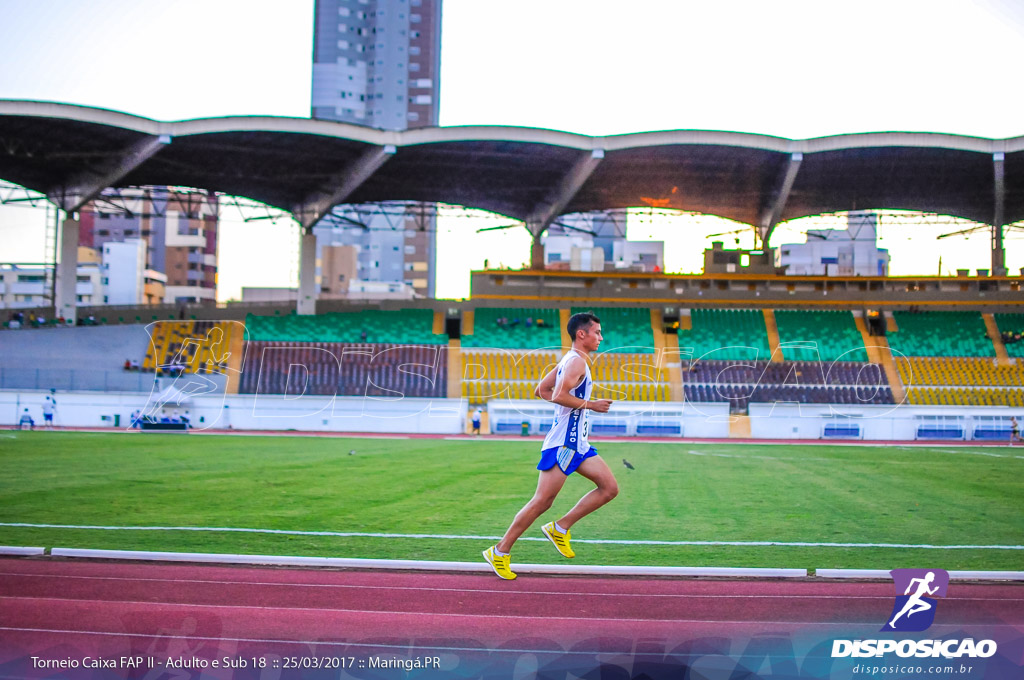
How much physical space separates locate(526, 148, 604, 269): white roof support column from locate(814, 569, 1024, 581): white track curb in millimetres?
36320

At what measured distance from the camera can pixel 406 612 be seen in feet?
20.3

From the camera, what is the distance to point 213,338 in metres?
44.3

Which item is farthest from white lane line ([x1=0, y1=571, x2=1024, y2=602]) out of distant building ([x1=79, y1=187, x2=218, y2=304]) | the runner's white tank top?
distant building ([x1=79, y1=187, x2=218, y2=304])

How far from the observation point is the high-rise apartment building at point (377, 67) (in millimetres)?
106438

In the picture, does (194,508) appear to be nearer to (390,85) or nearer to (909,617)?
(909,617)

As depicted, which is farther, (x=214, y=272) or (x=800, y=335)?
(x=214, y=272)

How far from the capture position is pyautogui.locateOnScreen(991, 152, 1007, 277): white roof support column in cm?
4254

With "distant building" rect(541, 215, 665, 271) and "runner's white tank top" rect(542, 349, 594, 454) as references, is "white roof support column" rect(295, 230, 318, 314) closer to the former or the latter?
"distant building" rect(541, 215, 665, 271)

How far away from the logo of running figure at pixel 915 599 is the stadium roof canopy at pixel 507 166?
36589 mm

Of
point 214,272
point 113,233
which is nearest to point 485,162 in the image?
point 214,272

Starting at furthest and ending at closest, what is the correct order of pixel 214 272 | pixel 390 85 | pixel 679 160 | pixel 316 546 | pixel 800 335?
pixel 390 85, pixel 214 272, pixel 800 335, pixel 679 160, pixel 316 546

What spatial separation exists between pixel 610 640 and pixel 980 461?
70.1 ft

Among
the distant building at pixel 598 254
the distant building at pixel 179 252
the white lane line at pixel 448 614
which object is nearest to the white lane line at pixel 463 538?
the white lane line at pixel 448 614

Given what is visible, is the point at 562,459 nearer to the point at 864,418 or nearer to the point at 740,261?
the point at 864,418
